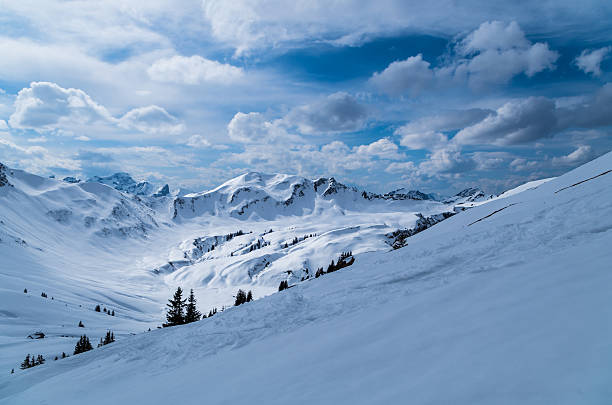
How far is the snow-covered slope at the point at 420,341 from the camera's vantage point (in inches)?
164

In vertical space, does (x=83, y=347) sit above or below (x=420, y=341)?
below

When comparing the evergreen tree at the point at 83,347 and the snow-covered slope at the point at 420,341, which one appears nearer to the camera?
the snow-covered slope at the point at 420,341

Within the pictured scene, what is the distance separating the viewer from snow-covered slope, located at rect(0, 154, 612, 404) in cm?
416

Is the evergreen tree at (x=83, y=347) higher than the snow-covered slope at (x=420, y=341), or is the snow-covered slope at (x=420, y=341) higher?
the snow-covered slope at (x=420, y=341)

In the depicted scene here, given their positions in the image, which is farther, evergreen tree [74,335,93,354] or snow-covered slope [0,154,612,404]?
evergreen tree [74,335,93,354]

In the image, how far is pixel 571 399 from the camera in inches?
126

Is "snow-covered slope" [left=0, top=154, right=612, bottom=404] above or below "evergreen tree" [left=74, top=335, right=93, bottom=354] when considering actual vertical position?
above

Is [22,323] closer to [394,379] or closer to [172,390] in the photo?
[172,390]

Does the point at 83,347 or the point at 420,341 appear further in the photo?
the point at 83,347

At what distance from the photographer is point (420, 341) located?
6098 mm

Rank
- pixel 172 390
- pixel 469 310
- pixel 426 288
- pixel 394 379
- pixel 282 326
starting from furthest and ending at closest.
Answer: pixel 282 326 → pixel 426 288 → pixel 172 390 → pixel 469 310 → pixel 394 379

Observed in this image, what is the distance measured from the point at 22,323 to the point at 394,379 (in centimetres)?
7992

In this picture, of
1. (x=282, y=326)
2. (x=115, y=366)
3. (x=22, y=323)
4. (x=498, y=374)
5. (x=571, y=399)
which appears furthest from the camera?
(x=22, y=323)

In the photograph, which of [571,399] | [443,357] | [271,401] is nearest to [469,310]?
[443,357]
